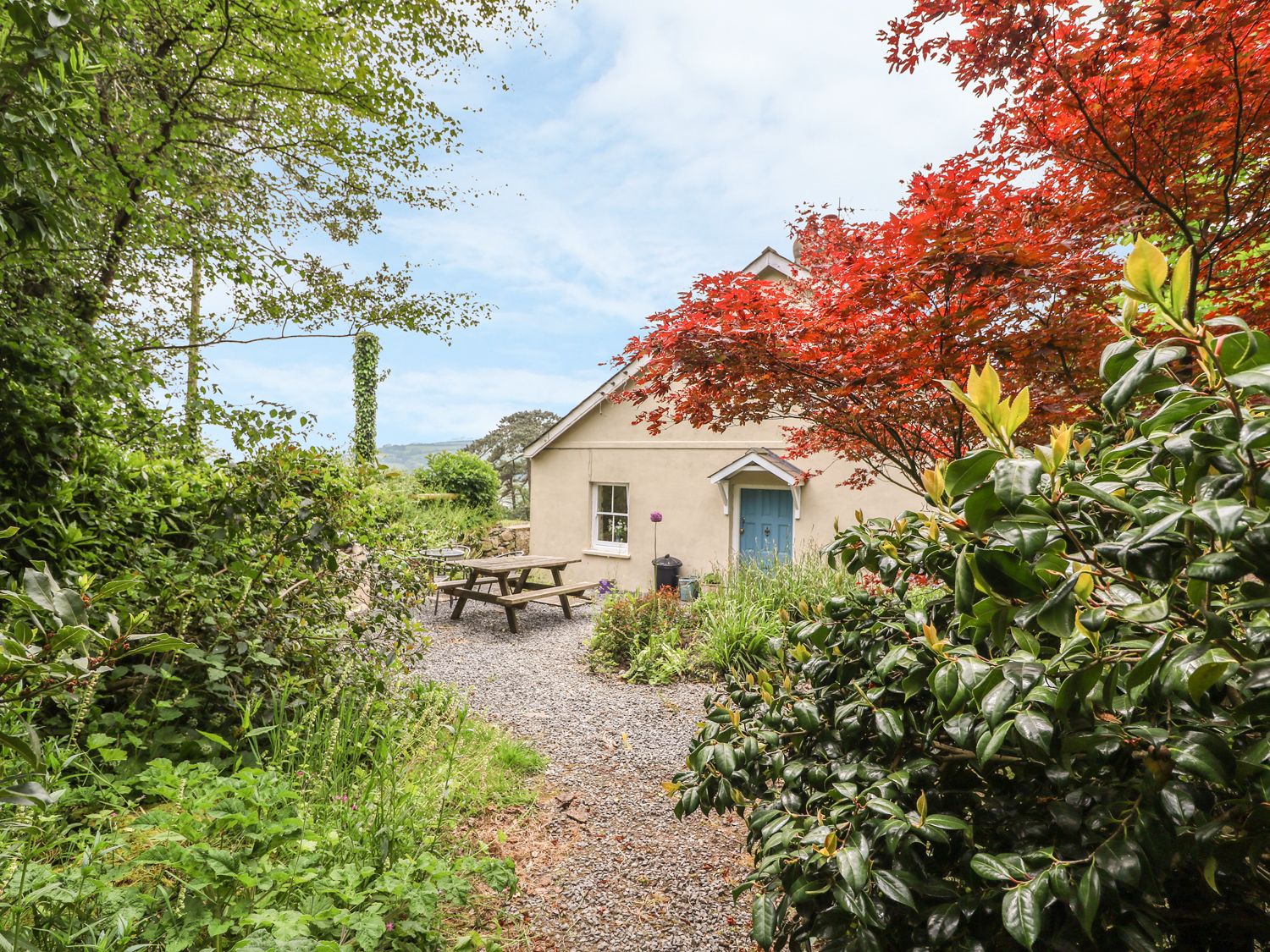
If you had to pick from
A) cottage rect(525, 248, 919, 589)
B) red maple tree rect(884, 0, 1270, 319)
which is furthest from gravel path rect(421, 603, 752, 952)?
cottage rect(525, 248, 919, 589)

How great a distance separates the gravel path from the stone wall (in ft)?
23.6

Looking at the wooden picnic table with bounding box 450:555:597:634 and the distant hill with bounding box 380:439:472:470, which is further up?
the distant hill with bounding box 380:439:472:470

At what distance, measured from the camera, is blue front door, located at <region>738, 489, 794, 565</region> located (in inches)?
414

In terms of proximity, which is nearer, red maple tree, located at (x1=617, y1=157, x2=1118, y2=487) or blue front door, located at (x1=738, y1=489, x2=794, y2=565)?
red maple tree, located at (x1=617, y1=157, x2=1118, y2=487)

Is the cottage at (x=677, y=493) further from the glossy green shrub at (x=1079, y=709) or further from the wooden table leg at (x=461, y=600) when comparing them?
the glossy green shrub at (x=1079, y=709)

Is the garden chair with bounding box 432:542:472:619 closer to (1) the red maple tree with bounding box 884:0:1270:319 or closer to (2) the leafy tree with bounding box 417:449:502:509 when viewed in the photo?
(2) the leafy tree with bounding box 417:449:502:509

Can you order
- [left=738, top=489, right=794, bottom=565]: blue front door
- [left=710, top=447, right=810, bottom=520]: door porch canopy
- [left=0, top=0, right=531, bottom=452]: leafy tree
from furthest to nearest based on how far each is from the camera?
[left=738, top=489, right=794, bottom=565]: blue front door → [left=710, top=447, right=810, bottom=520]: door porch canopy → [left=0, top=0, right=531, bottom=452]: leafy tree

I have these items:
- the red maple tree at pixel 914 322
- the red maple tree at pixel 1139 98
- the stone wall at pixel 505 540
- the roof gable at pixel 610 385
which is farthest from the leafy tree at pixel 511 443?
the red maple tree at pixel 1139 98

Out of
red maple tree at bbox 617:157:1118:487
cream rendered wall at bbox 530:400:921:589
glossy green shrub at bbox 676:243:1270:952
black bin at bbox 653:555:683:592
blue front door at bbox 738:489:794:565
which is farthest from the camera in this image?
black bin at bbox 653:555:683:592

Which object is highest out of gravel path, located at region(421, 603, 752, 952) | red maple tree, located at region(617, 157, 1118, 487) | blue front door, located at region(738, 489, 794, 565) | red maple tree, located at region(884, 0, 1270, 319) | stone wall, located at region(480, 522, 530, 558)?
red maple tree, located at region(884, 0, 1270, 319)

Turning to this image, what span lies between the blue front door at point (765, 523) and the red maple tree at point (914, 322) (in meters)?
6.07

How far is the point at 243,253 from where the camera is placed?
15.9 ft

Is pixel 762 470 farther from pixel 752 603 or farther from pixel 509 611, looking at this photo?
pixel 509 611

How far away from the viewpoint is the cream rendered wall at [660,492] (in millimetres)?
10016
